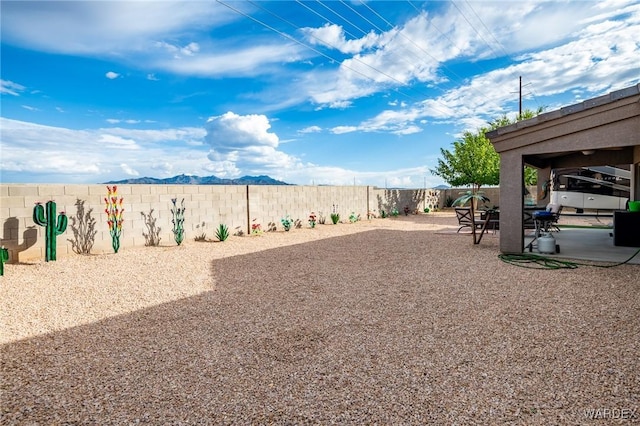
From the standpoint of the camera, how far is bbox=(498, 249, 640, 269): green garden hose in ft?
20.0

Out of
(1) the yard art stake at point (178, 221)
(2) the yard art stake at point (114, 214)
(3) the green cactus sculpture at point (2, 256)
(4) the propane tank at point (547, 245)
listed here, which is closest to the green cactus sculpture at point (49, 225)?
(3) the green cactus sculpture at point (2, 256)

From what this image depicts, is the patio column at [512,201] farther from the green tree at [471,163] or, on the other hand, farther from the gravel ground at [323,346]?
the green tree at [471,163]

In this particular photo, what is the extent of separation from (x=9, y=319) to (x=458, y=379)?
4.74 metres

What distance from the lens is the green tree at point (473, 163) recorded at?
21.0 m

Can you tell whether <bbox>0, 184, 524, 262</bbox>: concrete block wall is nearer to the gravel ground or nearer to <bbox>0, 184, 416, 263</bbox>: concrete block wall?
<bbox>0, 184, 416, 263</bbox>: concrete block wall

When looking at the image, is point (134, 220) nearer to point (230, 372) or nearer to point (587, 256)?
point (230, 372)

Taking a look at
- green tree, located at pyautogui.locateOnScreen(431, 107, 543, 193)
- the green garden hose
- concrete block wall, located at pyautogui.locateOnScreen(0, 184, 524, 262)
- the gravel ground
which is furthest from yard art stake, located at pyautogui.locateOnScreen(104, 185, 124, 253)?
green tree, located at pyautogui.locateOnScreen(431, 107, 543, 193)

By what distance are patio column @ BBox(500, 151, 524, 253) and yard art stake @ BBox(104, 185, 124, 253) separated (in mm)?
8641

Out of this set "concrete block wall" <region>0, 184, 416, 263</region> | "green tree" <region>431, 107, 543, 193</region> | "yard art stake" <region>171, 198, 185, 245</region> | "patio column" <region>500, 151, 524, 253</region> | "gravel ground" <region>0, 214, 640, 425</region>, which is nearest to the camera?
"gravel ground" <region>0, 214, 640, 425</region>

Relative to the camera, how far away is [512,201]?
23.3 ft

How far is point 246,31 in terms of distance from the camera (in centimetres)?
1075

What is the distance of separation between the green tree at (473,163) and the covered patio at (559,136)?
46.4ft

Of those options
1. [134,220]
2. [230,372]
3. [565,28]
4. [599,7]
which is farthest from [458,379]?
[565,28]

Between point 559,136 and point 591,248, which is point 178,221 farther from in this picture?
point 591,248
